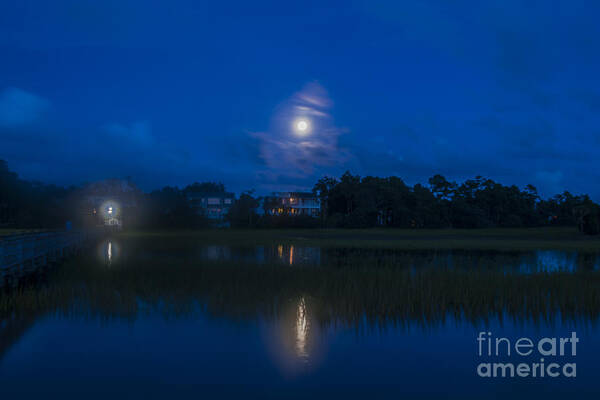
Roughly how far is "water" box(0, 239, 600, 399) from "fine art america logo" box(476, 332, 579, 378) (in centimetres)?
12

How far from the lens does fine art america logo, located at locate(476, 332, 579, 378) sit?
28.1 feet

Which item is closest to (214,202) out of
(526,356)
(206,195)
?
(206,195)

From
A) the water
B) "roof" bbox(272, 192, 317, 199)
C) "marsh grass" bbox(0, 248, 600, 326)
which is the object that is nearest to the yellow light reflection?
the water

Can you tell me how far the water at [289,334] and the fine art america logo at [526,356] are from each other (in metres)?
0.12

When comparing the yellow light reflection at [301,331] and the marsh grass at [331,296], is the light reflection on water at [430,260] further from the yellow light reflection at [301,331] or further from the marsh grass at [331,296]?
the yellow light reflection at [301,331]

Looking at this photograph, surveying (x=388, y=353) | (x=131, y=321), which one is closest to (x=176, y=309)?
(x=131, y=321)

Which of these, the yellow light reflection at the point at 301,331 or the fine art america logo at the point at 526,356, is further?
the yellow light reflection at the point at 301,331

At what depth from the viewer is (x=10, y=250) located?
1569 cm

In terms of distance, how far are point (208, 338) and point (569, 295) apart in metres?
11.0

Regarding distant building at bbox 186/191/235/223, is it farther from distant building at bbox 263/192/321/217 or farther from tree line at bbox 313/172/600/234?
tree line at bbox 313/172/600/234

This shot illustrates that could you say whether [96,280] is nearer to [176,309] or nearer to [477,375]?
[176,309]

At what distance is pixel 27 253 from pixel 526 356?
1806 centimetres

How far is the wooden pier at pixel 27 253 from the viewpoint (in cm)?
1493

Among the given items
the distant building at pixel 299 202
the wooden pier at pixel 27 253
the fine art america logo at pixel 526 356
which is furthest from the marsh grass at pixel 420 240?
the distant building at pixel 299 202
